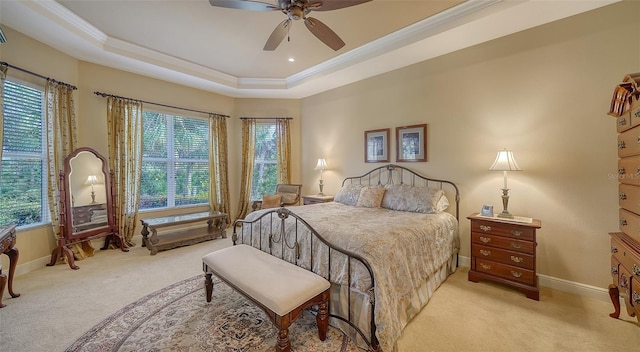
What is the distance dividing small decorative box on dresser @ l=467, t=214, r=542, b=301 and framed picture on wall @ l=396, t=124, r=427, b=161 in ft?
4.46

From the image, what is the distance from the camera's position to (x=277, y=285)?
178 centimetres

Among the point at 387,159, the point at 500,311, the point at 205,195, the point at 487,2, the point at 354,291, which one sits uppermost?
the point at 487,2

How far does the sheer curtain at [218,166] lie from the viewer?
17.7ft

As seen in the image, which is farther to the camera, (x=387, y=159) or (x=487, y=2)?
(x=387, y=159)

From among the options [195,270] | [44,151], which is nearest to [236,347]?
[195,270]

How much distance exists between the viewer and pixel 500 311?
91.1 inches

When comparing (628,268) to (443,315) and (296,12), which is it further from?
(296,12)

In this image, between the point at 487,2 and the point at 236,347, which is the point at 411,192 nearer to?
the point at 487,2

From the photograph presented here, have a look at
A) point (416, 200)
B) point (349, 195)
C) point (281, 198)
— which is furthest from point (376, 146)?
point (281, 198)

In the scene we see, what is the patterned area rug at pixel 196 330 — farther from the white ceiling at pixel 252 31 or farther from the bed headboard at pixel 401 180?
the white ceiling at pixel 252 31

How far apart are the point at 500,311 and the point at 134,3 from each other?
16.8 feet

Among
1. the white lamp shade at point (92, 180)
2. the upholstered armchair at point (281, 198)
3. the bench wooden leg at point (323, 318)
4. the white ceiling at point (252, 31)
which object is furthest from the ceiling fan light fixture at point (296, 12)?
the white lamp shade at point (92, 180)

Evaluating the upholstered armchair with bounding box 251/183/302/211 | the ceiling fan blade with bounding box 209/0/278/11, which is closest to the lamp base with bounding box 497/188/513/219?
the ceiling fan blade with bounding box 209/0/278/11

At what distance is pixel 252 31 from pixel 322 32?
4.74ft
